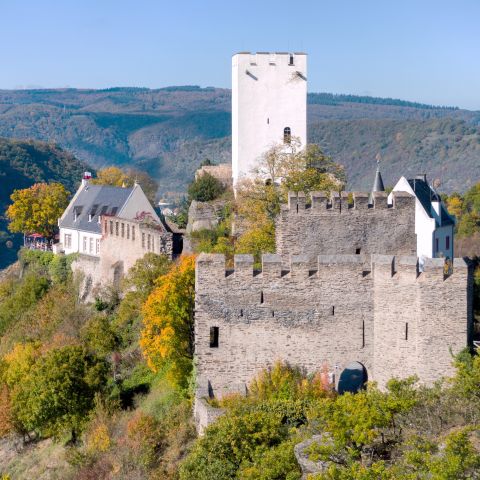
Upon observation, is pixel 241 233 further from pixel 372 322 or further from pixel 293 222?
pixel 372 322

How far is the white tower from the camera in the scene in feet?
162

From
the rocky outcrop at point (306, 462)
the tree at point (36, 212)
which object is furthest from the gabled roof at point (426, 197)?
the tree at point (36, 212)

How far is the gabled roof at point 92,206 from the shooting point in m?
52.7

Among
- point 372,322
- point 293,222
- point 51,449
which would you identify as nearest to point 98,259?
point 51,449

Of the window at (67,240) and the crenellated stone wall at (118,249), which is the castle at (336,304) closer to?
the crenellated stone wall at (118,249)

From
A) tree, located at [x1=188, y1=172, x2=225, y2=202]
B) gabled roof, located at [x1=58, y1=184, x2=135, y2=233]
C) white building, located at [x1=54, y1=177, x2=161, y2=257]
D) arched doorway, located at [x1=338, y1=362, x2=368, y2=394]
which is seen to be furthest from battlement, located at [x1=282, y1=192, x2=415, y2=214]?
gabled roof, located at [x1=58, y1=184, x2=135, y2=233]

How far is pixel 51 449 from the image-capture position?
33781 mm

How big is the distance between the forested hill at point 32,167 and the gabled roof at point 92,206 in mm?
67479

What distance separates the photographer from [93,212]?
54125 mm

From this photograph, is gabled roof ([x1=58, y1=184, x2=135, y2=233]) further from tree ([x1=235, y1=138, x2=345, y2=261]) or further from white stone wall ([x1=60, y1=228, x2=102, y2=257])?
tree ([x1=235, y1=138, x2=345, y2=261])

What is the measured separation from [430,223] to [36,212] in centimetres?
2970

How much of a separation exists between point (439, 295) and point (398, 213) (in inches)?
179

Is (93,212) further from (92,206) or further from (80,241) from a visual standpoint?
(80,241)

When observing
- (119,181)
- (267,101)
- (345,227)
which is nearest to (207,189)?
(267,101)
